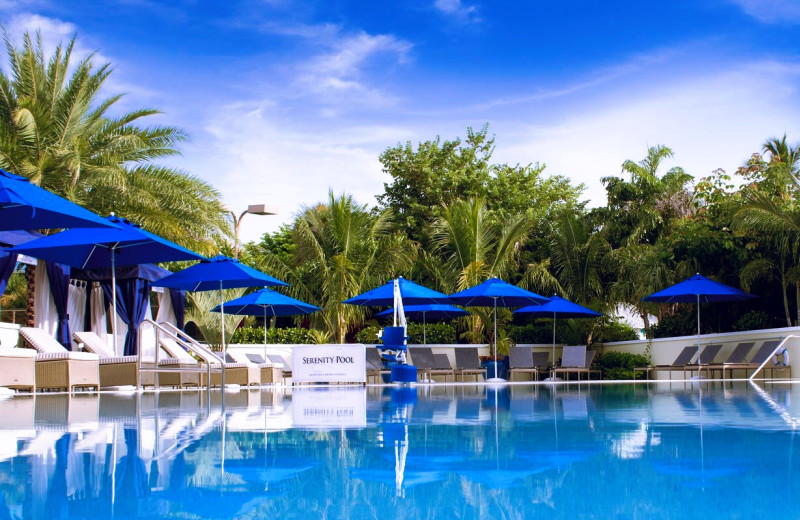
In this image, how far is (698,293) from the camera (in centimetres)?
1988

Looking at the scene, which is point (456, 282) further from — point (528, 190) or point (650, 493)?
point (650, 493)

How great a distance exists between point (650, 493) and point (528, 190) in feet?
99.3

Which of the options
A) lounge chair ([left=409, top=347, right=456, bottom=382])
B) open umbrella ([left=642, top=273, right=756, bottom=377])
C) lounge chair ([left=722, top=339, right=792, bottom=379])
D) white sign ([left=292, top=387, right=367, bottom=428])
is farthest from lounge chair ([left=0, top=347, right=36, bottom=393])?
lounge chair ([left=722, top=339, right=792, bottom=379])

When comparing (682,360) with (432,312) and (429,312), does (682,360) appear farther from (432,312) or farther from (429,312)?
(429,312)

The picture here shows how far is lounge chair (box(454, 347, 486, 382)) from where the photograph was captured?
22.8 meters

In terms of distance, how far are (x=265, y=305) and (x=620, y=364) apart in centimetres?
1025

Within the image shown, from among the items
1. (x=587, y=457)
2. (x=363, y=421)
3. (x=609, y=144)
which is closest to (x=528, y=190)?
(x=609, y=144)

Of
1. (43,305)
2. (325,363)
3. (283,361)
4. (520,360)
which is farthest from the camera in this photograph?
(520,360)

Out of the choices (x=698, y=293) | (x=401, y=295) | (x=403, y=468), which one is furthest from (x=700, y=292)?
(x=403, y=468)

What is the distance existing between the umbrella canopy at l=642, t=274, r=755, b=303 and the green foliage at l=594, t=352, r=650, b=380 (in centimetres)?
278

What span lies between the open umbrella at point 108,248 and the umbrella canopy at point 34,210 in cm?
178

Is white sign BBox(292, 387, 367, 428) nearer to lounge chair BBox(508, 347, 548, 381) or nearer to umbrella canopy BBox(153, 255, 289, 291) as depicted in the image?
umbrella canopy BBox(153, 255, 289, 291)

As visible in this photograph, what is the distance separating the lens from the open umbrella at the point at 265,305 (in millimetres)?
20328

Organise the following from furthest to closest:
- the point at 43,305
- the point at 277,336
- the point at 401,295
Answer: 1. the point at 277,336
2. the point at 401,295
3. the point at 43,305
